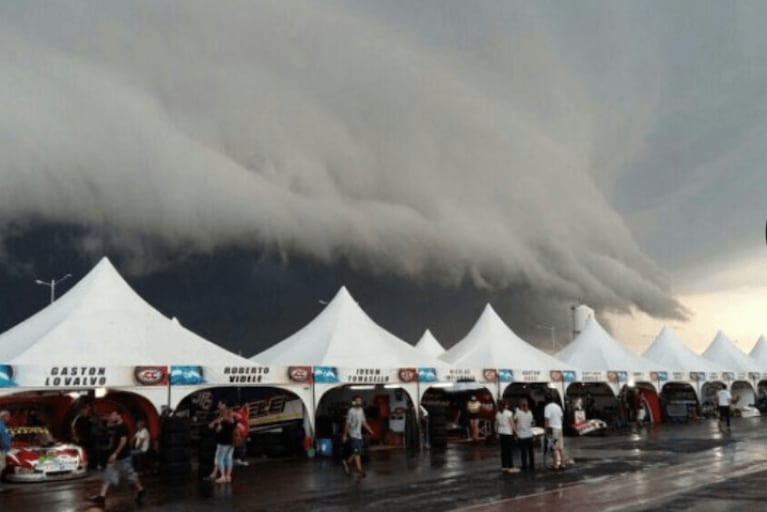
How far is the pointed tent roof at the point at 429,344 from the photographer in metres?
52.1

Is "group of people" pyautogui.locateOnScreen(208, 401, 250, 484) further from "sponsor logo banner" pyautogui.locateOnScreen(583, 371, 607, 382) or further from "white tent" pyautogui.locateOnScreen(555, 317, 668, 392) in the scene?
"white tent" pyautogui.locateOnScreen(555, 317, 668, 392)

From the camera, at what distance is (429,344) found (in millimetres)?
52938

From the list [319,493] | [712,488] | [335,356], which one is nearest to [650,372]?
[335,356]

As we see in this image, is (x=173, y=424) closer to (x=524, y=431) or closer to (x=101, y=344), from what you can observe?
(x=101, y=344)

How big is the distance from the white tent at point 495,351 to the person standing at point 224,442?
15829 mm

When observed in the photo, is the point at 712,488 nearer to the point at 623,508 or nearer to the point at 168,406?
the point at 623,508

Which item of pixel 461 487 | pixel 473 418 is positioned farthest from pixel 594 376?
pixel 461 487

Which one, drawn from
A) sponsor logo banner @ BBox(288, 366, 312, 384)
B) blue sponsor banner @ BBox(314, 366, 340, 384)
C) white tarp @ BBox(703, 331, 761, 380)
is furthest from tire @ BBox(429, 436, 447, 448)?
white tarp @ BBox(703, 331, 761, 380)

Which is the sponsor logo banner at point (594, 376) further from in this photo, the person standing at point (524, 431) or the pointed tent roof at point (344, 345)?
the person standing at point (524, 431)

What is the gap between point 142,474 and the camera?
1711 centimetres

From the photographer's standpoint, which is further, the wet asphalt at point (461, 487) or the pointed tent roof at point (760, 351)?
the pointed tent roof at point (760, 351)

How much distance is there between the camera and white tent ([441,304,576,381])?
29.7 m

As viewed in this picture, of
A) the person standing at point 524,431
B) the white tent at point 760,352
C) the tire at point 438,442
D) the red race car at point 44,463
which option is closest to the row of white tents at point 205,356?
the red race car at point 44,463

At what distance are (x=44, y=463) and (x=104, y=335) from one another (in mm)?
3850
